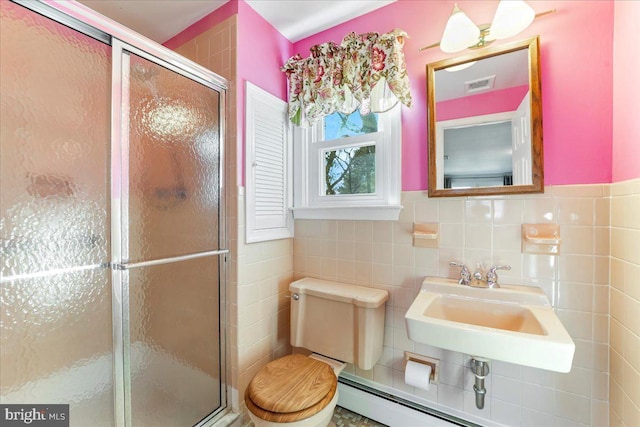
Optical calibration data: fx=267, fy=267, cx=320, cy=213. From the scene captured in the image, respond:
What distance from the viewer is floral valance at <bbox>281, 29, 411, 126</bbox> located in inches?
53.6

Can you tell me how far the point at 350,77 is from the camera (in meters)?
1.46

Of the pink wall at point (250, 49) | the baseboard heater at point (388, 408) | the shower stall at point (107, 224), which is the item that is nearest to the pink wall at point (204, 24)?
the pink wall at point (250, 49)

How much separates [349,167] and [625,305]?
51.4 inches

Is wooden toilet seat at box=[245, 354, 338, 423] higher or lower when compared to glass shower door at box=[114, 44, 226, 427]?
lower

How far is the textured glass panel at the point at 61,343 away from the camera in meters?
0.87

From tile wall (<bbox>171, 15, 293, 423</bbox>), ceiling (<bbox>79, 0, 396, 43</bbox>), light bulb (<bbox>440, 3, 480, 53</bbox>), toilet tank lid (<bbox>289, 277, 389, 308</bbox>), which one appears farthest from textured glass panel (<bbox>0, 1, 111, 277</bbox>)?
light bulb (<bbox>440, 3, 480, 53</bbox>)

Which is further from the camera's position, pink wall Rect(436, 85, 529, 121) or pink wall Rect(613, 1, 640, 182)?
pink wall Rect(436, 85, 529, 121)

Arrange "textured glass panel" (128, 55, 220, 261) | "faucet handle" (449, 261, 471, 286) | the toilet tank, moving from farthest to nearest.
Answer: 1. the toilet tank
2. "faucet handle" (449, 261, 471, 286)
3. "textured glass panel" (128, 55, 220, 261)

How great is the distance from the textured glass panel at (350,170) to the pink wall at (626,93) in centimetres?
98

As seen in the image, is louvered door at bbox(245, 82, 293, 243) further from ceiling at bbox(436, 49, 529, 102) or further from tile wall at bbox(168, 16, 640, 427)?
ceiling at bbox(436, 49, 529, 102)

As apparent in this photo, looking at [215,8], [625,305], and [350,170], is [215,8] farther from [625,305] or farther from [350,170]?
[625,305]

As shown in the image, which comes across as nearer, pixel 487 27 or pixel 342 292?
pixel 487 27

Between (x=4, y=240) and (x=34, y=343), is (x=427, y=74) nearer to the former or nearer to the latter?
(x=4, y=240)

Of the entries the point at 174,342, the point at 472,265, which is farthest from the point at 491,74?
the point at 174,342
